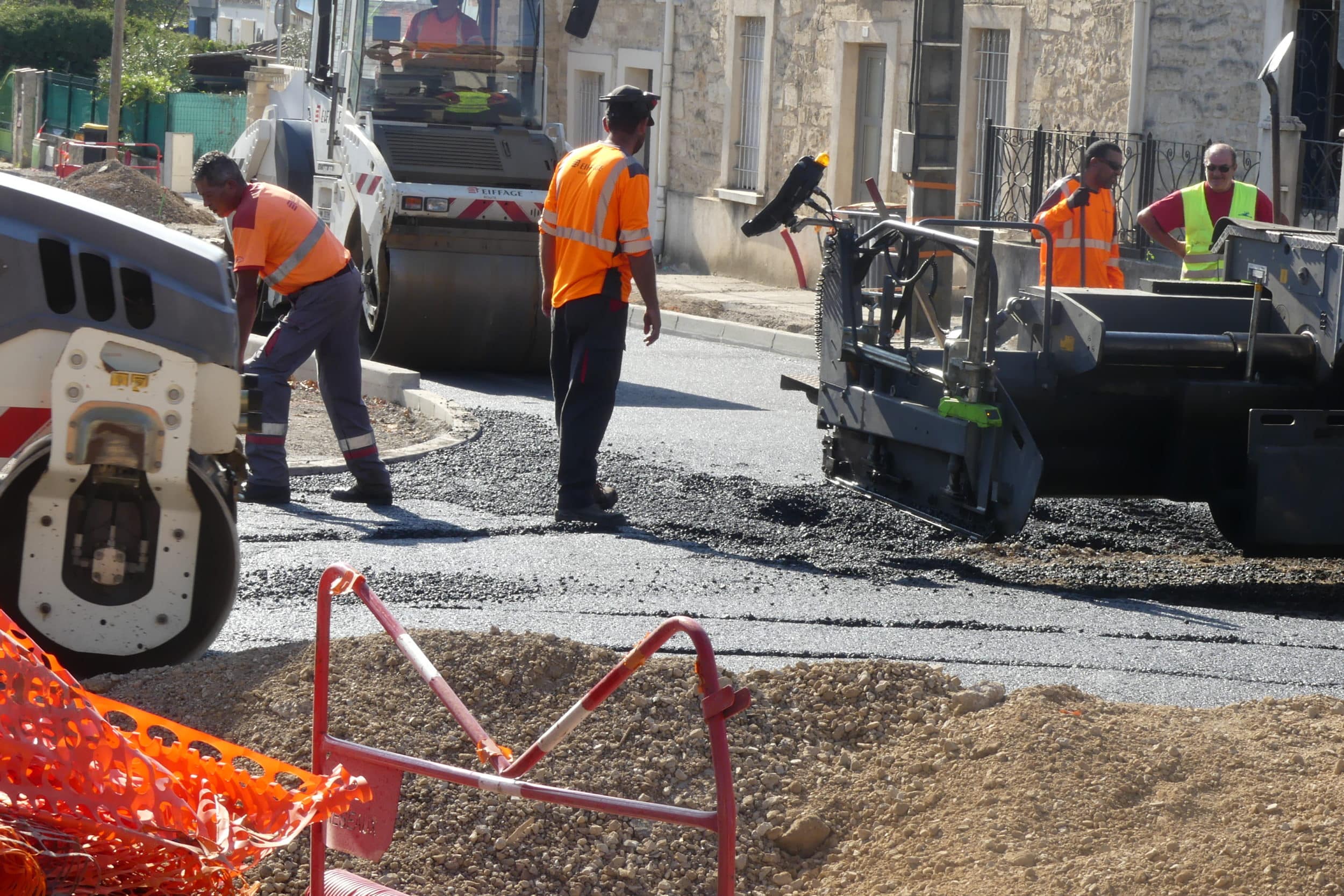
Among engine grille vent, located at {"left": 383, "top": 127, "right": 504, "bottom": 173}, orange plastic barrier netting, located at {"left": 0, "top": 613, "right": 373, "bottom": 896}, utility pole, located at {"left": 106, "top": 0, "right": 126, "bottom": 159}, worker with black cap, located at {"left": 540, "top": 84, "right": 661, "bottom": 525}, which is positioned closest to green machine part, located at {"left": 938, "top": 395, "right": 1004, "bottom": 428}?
worker with black cap, located at {"left": 540, "top": 84, "right": 661, "bottom": 525}

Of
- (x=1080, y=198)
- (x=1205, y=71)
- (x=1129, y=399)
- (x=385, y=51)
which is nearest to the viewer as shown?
(x=1129, y=399)

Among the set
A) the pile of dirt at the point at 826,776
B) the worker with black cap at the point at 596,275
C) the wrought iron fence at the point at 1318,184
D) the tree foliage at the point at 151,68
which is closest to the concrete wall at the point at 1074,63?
the wrought iron fence at the point at 1318,184

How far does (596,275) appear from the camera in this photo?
7.64 m

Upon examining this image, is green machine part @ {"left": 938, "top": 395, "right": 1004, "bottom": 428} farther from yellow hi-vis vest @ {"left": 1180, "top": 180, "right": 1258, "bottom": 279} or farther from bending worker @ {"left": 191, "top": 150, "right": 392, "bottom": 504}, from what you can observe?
bending worker @ {"left": 191, "top": 150, "right": 392, "bottom": 504}

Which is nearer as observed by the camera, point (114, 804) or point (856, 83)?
point (114, 804)

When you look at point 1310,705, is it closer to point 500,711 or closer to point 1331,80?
point 500,711

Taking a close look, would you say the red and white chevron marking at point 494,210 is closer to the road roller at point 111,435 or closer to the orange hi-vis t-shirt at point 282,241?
the orange hi-vis t-shirt at point 282,241

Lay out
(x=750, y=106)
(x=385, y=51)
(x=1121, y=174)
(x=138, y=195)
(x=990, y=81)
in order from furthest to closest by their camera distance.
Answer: (x=138, y=195) < (x=750, y=106) < (x=990, y=81) < (x=1121, y=174) < (x=385, y=51)

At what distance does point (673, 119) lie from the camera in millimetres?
23000

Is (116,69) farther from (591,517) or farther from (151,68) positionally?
(591,517)

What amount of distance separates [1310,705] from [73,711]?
3.13m

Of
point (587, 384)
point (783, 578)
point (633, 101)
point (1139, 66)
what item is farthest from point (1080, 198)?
point (1139, 66)

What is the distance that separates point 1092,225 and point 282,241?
4756mm

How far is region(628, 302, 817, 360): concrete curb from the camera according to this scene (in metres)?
14.9
